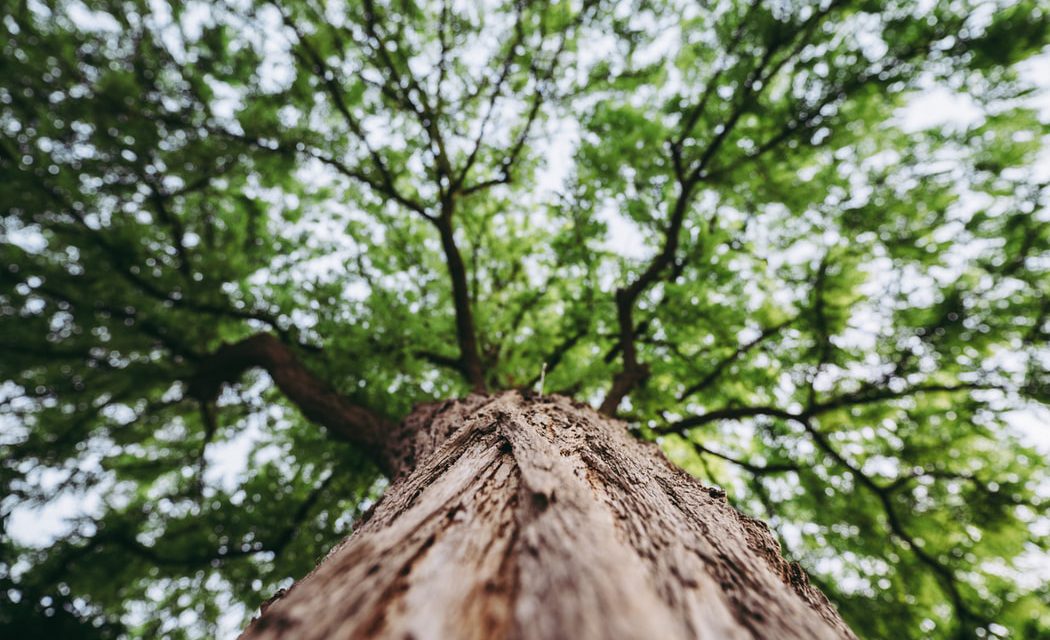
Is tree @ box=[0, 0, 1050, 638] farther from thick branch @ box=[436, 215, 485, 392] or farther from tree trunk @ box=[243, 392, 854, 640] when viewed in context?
tree trunk @ box=[243, 392, 854, 640]

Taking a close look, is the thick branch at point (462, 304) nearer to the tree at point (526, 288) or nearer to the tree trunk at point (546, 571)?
the tree at point (526, 288)

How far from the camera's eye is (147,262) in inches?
177

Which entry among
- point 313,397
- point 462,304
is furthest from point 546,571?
point 462,304

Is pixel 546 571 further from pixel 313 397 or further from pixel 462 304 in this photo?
pixel 462 304

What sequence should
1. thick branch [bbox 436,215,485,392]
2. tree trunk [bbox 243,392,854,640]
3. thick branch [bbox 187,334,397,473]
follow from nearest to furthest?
1. tree trunk [bbox 243,392,854,640]
2. thick branch [bbox 187,334,397,473]
3. thick branch [bbox 436,215,485,392]

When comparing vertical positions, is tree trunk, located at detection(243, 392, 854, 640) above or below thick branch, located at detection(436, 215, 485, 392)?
below

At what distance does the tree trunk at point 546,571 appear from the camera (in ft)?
1.89

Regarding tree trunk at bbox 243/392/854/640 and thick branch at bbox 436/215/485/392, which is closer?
tree trunk at bbox 243/392/854/640

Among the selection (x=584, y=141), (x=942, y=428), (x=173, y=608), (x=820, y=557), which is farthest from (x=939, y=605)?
(x=173, y=608)

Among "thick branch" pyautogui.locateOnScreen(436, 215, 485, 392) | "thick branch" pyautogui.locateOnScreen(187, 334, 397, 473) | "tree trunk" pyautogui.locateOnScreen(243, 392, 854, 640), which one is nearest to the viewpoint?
"tree trunk" pyautogui.locateOnScreen(243, 392, 854, 640)

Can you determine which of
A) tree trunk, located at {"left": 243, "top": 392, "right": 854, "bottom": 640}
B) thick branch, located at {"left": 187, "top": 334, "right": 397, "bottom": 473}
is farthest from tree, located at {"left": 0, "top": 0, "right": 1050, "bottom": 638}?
tree trunk, located at {"left": 243, "top": 392, "right": 854, "bottom": 640}

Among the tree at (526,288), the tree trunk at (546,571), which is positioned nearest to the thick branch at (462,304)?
the tree at (526,288)

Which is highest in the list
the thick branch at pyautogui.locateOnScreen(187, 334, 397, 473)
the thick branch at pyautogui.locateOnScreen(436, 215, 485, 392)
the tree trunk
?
the thick branch at pyautogui.locateOnScreen(436, 215, 485, 392)

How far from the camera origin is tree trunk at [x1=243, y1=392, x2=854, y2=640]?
575 mm
